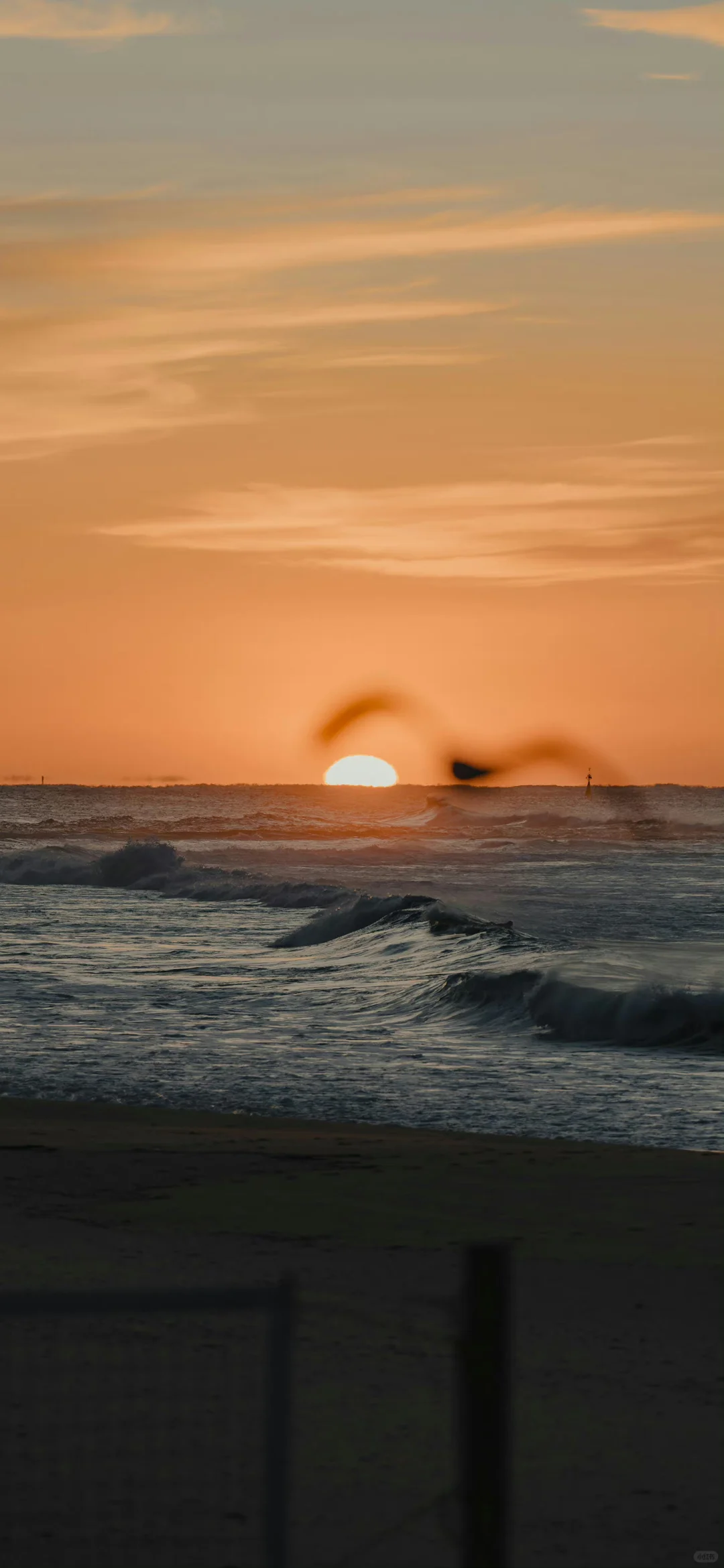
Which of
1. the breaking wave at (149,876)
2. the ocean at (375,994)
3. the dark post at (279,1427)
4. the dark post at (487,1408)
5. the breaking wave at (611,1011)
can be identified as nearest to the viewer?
the dark post at (487,1408)

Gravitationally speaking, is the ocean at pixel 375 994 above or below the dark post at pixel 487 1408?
above

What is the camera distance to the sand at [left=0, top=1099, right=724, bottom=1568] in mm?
3809

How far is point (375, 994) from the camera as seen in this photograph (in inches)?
656

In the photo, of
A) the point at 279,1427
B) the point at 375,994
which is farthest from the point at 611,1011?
the point at 279,1427

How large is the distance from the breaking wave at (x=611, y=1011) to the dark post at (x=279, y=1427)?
9852mm

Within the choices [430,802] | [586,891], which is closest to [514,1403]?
[586,891]

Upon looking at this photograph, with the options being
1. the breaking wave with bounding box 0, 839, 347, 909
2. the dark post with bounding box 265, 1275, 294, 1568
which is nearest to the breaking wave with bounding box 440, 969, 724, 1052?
the dark post with bounding box 265, 1275, 294, 1568

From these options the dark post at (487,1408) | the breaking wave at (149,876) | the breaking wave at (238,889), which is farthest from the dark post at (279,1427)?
the breaking wave at (149,876)

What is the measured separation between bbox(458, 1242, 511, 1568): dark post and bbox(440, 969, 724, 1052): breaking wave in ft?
32.5

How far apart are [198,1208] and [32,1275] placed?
1304mm

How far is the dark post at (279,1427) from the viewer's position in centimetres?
331

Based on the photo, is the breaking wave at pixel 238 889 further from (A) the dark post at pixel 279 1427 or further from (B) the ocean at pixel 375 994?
(A) the dark post at pixel 279 1427

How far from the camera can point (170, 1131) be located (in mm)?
9055

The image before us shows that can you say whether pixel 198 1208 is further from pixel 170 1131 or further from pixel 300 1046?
pixel 300 1046
